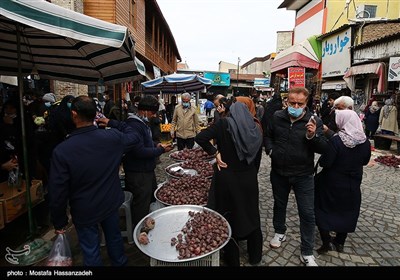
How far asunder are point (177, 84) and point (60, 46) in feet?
26.0

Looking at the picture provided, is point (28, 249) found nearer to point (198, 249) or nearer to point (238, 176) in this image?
point (198, 249)

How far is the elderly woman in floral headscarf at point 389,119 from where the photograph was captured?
10.2 m

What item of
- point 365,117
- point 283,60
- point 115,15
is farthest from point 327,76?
point 115,15

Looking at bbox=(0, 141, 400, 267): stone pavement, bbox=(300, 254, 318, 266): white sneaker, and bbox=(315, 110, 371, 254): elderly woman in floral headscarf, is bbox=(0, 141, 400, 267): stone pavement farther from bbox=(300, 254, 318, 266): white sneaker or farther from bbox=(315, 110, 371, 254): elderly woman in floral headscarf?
bbox=(315, 110, 371, 254): elderly woman in floral headscarf

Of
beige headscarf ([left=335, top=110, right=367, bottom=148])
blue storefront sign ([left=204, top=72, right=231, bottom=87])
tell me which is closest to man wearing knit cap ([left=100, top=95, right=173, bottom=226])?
beige headscarf ([left=335, top=110, right=367, bottom=148])

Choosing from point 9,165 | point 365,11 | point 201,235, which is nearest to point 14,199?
point 9,165

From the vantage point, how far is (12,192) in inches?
139

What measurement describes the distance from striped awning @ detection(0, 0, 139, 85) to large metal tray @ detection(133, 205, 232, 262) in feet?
6.10

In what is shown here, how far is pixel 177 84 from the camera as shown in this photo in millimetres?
11516

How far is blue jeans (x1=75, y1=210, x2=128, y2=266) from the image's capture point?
2424 millimetres

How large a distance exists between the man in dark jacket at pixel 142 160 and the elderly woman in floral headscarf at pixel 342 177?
2.17 metres

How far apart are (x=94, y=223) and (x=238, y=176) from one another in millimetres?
1534

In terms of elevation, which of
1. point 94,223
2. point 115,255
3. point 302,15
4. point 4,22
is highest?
point 302,15

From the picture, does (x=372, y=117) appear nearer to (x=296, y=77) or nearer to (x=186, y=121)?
(x=296, y=77)
